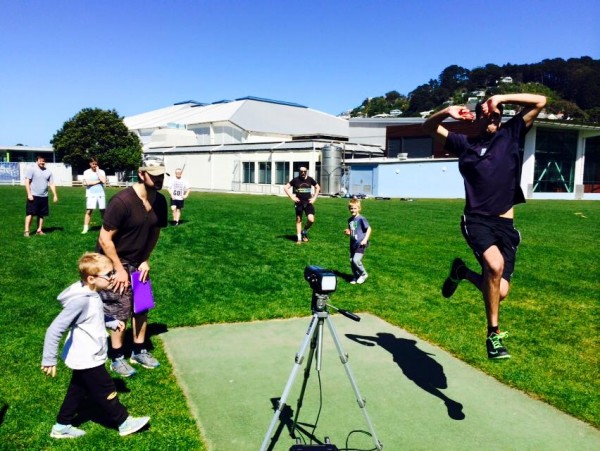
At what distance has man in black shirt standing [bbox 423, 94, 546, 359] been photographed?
4.58m

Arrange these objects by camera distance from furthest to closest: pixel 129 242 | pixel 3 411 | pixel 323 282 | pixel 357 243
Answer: pixel 357 243 < pixel 129 242 < pixel 3 411 < pixel 323 282

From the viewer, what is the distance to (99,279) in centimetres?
385

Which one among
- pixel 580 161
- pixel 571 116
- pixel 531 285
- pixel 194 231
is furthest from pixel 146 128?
pixel 571 116

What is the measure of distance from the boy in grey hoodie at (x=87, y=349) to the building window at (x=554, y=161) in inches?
1890

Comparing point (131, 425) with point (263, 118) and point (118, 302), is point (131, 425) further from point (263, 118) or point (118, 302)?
point (263, 118)

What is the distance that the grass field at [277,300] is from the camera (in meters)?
4.50

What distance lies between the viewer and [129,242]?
4969 mm

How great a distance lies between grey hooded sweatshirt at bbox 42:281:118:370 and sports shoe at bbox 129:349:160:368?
1.37 metres

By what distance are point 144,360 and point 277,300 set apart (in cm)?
319

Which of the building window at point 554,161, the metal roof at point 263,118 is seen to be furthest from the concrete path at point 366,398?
the metal roof at point 263,118

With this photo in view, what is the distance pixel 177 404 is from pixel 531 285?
777 centimetres

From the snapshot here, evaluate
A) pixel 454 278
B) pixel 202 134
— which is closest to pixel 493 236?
pixel 454 278

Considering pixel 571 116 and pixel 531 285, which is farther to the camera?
pixel 571 116

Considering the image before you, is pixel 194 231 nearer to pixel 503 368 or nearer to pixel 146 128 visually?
pixel 503 368
